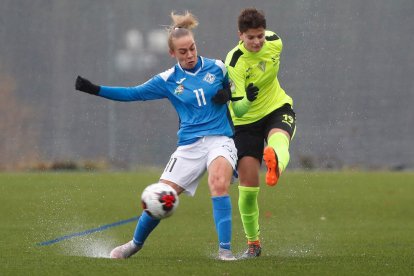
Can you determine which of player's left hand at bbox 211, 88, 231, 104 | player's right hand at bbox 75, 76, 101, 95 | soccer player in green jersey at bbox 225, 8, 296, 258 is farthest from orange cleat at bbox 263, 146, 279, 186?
player's right hand at bbox 75, 76, 101, 95

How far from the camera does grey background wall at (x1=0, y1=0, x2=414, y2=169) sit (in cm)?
1788

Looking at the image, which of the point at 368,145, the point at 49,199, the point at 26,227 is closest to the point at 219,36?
the point at 368,145

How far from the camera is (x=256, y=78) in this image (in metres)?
7.88

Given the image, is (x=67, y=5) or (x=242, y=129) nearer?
(x=242, y=129)

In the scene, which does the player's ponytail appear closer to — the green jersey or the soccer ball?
the green jersey

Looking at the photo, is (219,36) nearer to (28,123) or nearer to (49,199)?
(28,123)

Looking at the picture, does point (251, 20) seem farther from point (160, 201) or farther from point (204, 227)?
point (204, 227)

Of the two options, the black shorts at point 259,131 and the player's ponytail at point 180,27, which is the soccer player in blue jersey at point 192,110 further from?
the black shorts at point 259,131

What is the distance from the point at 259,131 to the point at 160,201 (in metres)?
1.54

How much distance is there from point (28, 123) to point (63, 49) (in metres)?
1.56

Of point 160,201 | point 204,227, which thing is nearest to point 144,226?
point 160,201

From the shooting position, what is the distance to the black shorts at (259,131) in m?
7.96

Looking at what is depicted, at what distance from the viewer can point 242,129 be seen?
809 centimetres

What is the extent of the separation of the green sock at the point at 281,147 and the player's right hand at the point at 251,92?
430 mm
